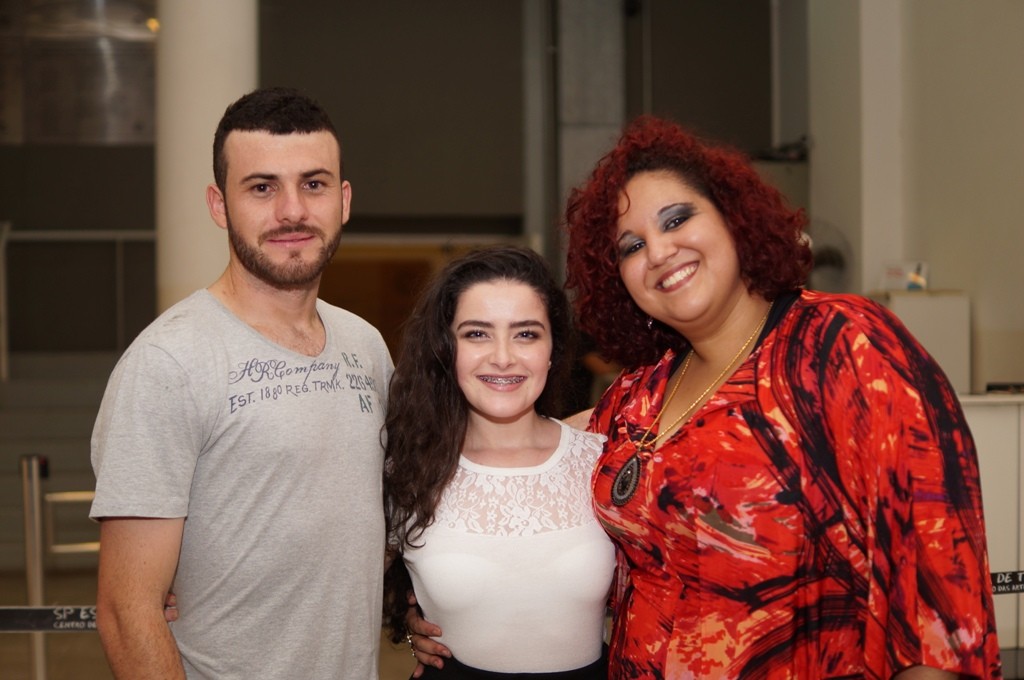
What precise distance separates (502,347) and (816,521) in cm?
76

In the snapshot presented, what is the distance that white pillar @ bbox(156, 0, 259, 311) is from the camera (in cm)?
517

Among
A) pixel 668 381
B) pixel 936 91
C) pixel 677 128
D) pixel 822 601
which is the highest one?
pixel 936 91

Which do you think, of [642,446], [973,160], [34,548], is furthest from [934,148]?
[34,548]

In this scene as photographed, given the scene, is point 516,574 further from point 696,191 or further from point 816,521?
point 696,191

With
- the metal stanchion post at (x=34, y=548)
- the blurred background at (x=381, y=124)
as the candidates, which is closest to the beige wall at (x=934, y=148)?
the blurred background at (x=381, y=124)

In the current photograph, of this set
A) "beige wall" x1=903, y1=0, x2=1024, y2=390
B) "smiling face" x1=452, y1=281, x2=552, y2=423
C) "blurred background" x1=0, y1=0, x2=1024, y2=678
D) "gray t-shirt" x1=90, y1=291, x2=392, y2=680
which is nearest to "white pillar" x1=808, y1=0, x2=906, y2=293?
"beige wall" x1=903, y1=0, x2=1024, y2=390

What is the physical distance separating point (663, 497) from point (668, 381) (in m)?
0.39

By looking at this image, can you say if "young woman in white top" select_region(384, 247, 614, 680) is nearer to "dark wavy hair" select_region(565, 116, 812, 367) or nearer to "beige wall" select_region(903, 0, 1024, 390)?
"dark wavy hair" select_region(565, 116, 812, 367)

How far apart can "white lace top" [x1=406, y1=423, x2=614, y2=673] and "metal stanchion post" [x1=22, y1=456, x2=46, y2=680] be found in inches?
96.8

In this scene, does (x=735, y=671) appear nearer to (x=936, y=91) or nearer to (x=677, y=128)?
(x=677, y=128)

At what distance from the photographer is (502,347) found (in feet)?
7.39

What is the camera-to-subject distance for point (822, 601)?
1.90 meters

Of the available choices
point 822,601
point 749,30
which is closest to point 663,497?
point 822,601

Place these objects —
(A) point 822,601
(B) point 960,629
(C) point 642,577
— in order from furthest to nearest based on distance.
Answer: (C) point 642,577, (A) point 822,601, (B) point 960,629
